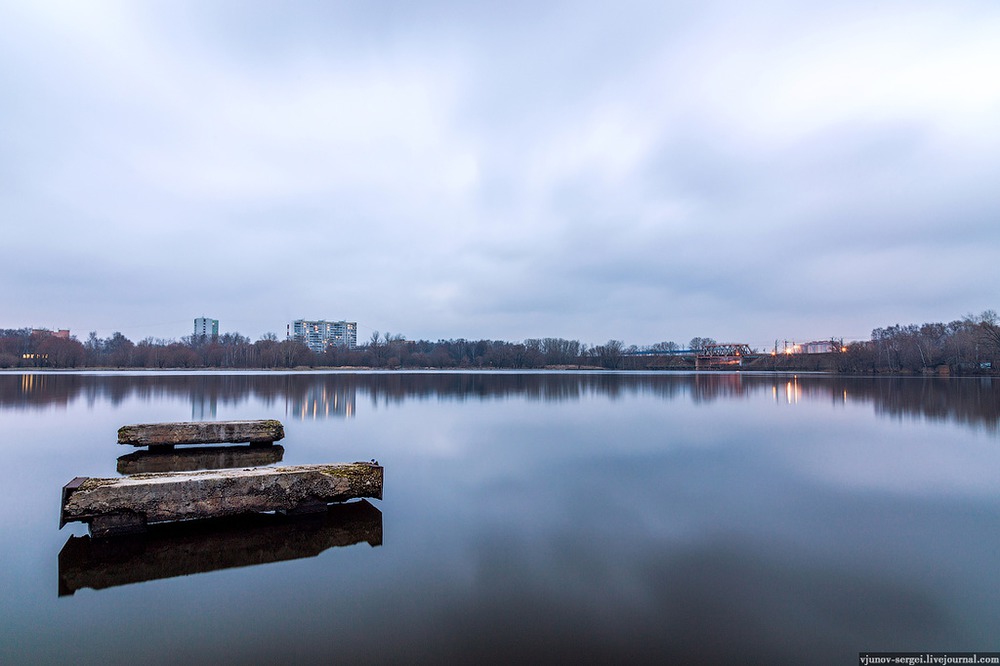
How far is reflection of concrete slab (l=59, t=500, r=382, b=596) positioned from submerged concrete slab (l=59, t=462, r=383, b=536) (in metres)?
0.24

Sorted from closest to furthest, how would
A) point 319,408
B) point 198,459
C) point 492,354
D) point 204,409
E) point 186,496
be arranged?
point 186,496, point 198,459, point 204,409, point 319,408, point 492,354

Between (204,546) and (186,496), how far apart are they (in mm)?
665

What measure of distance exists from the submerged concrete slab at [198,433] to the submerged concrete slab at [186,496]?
540 centimetres

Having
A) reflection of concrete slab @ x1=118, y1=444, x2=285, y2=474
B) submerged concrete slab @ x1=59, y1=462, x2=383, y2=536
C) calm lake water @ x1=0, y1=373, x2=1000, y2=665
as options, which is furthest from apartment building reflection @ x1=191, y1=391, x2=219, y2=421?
submerged concrete slab @ x1=59, y1=462, x2=383, y2=536

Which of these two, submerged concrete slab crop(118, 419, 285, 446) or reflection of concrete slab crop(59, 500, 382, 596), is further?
submerged concrete slab crop(118, 419, 285, 446)

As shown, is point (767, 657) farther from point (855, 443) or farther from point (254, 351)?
point (254, 351)

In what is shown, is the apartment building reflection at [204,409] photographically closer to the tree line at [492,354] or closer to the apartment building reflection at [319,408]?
the apartment building reflection at [319,408]

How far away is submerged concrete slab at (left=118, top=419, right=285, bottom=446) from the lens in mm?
10586

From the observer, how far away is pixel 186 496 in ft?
18.6

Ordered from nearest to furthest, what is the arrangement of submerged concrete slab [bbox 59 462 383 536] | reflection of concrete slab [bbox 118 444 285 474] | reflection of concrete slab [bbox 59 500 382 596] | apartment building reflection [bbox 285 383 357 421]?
reflection of concrete slab [bbox 59 500 382 596] < submerged concrete slab [bbox 59 462 383 536] < reflection of concrete slab [bbox 118 444 285 474] < apartment building reflection [bbox 285 383 357 421]

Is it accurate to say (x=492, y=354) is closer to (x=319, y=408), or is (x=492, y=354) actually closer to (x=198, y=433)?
(x=319, y=408)

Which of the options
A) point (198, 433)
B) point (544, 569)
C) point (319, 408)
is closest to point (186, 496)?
point (544, 569)

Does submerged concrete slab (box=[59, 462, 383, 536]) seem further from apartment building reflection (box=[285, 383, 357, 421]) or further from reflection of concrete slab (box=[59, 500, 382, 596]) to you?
apartment building reflection (box=[285, 383, 357, 421])

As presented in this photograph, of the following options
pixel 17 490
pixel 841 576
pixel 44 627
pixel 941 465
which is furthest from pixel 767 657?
pixel 17 490
